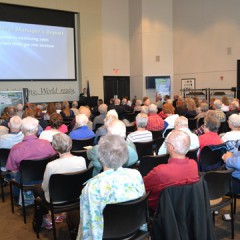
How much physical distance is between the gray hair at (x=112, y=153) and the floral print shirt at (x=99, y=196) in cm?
6

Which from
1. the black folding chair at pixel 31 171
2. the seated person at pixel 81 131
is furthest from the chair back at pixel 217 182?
the seated person at pixel 81 131

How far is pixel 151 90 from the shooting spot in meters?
16.4

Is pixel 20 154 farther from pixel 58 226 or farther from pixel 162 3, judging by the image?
pixel 162 3

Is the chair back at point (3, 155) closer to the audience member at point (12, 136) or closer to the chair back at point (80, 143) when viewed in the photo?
the audience member at point (12, 136)

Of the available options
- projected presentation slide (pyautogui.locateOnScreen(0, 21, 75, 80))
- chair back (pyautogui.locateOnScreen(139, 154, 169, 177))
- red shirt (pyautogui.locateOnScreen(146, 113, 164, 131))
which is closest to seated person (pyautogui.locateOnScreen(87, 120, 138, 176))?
chair back (pyautogui.locateOnScreen(139, 154, 169, 177))

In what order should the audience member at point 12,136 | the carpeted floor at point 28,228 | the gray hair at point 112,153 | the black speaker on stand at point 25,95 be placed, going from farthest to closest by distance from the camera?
the black speaker on stand at point 25,95 → the audience member at point 12,136 → the carpeted floor at point 28,228 → the gray hair at point 112,153

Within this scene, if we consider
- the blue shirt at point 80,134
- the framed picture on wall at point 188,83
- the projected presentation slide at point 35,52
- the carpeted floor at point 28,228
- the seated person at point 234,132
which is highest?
the projected presentation slide at point 35,52

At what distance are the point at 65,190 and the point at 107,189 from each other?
0.97 m

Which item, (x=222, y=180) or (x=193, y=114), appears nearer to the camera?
(x=222, y=180)

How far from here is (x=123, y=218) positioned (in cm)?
225

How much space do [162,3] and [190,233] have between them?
15.6m

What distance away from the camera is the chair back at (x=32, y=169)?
11.9 ft

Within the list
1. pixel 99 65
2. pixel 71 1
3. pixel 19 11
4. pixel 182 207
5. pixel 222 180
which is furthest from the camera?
pixel 99 65

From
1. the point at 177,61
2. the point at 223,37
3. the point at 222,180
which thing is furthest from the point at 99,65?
the point at 222,180
